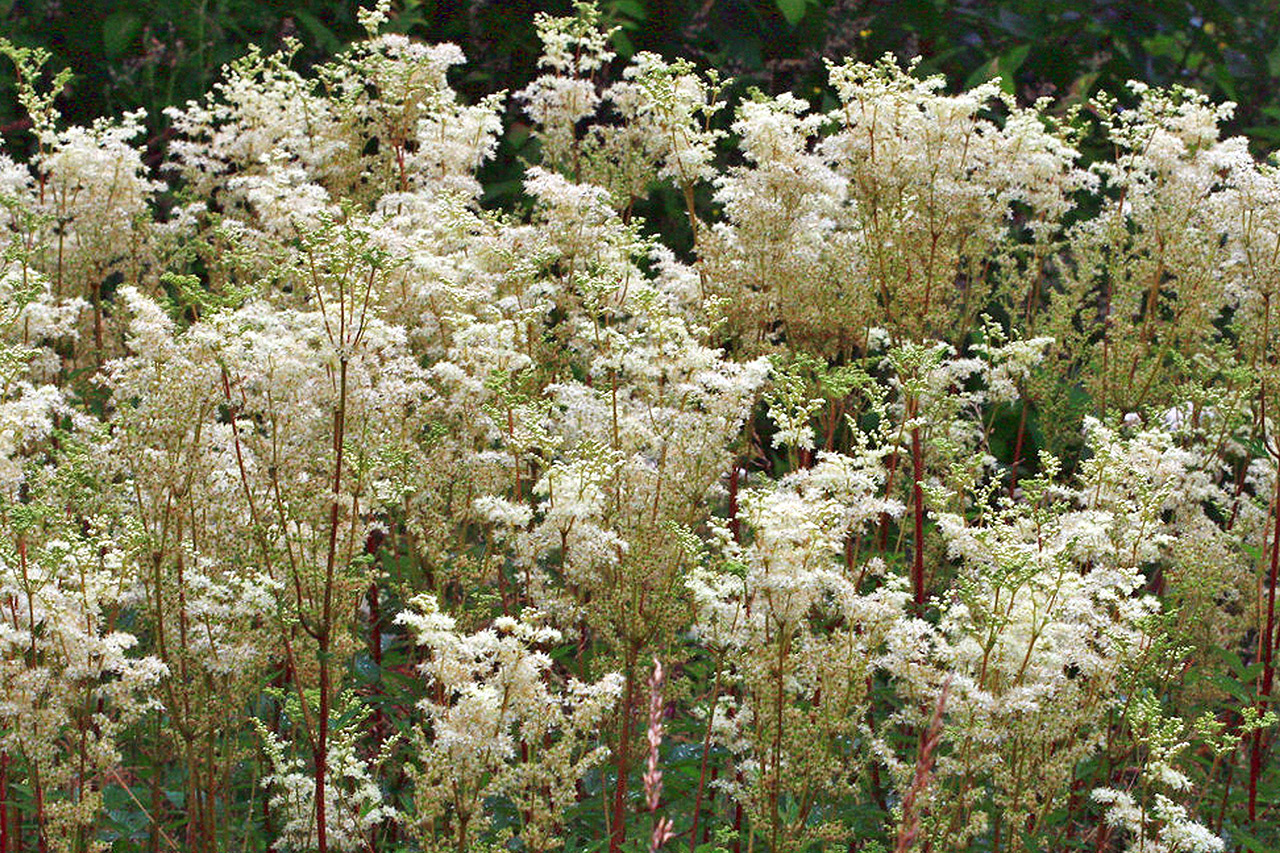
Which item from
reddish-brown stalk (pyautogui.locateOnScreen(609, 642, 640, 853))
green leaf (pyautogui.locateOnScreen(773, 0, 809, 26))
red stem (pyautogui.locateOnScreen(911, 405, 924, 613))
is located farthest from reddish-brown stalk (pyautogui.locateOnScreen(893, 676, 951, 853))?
green leaf (pyautogui.locateOnScreen(773, 0, 809, 26))

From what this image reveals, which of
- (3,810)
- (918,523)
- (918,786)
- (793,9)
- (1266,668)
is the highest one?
(793,9)

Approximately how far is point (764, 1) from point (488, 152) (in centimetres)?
398

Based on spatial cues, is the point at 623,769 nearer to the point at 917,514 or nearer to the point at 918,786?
the point at 918,786

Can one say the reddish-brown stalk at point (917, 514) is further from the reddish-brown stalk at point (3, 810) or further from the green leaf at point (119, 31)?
the green leaf at point (119, 31)

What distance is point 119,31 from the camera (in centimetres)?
754

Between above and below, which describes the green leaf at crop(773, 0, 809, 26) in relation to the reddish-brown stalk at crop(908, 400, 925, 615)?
above

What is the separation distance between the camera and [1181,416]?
179 inches

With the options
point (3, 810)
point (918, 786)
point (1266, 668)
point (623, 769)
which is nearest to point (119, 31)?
point (3, 810)

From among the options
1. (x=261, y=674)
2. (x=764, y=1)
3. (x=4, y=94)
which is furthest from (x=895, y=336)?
(x=4, y=94)

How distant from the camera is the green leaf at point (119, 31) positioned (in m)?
7.48

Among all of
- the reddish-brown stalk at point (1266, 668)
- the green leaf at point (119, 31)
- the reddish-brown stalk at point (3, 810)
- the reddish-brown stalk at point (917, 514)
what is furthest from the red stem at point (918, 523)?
the green leaf at point (119, 31)

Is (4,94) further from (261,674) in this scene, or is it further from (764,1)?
(261,674)

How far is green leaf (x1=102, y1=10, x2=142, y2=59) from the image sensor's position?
7484 millimetres

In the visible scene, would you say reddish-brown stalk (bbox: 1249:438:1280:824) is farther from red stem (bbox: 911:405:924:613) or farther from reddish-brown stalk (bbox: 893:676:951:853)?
reddish-brown stalk (bbox: 893:676:951:853)
